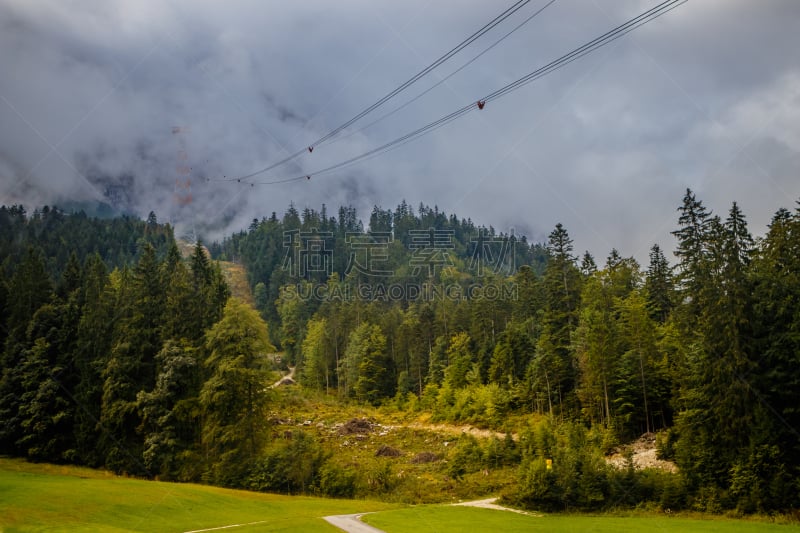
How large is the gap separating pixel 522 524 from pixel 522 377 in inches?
1753

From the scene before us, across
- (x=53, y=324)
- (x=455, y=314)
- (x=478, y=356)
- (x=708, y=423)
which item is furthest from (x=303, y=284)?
(x=708, y=423)

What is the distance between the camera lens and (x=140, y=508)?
2438cm

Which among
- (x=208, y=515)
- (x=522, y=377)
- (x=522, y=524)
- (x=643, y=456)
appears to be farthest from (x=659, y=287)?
(x=208, y=515)

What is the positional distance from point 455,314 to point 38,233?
168 metres

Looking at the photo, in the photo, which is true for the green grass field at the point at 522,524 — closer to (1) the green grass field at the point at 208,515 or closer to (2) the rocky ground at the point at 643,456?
(1) the green grass field at the point at 208,515

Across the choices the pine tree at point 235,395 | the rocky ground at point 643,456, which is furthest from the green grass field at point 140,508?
the rocky ground at point 643,456

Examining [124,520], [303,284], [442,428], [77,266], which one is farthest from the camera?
[303,284]

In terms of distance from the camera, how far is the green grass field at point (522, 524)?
851 inches

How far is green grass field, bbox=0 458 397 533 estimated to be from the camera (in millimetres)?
20672

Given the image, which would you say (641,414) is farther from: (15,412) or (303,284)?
(303,284)

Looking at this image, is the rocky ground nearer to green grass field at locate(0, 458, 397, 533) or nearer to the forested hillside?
the forested hillside

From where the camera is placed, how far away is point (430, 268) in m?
179

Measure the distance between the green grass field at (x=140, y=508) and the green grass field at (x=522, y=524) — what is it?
3380mm

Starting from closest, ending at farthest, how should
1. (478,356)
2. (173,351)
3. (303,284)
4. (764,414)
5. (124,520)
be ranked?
1. (124,520)
2. (764,414)
3. (173,351)
4. (478,356)
5. (303,284)
